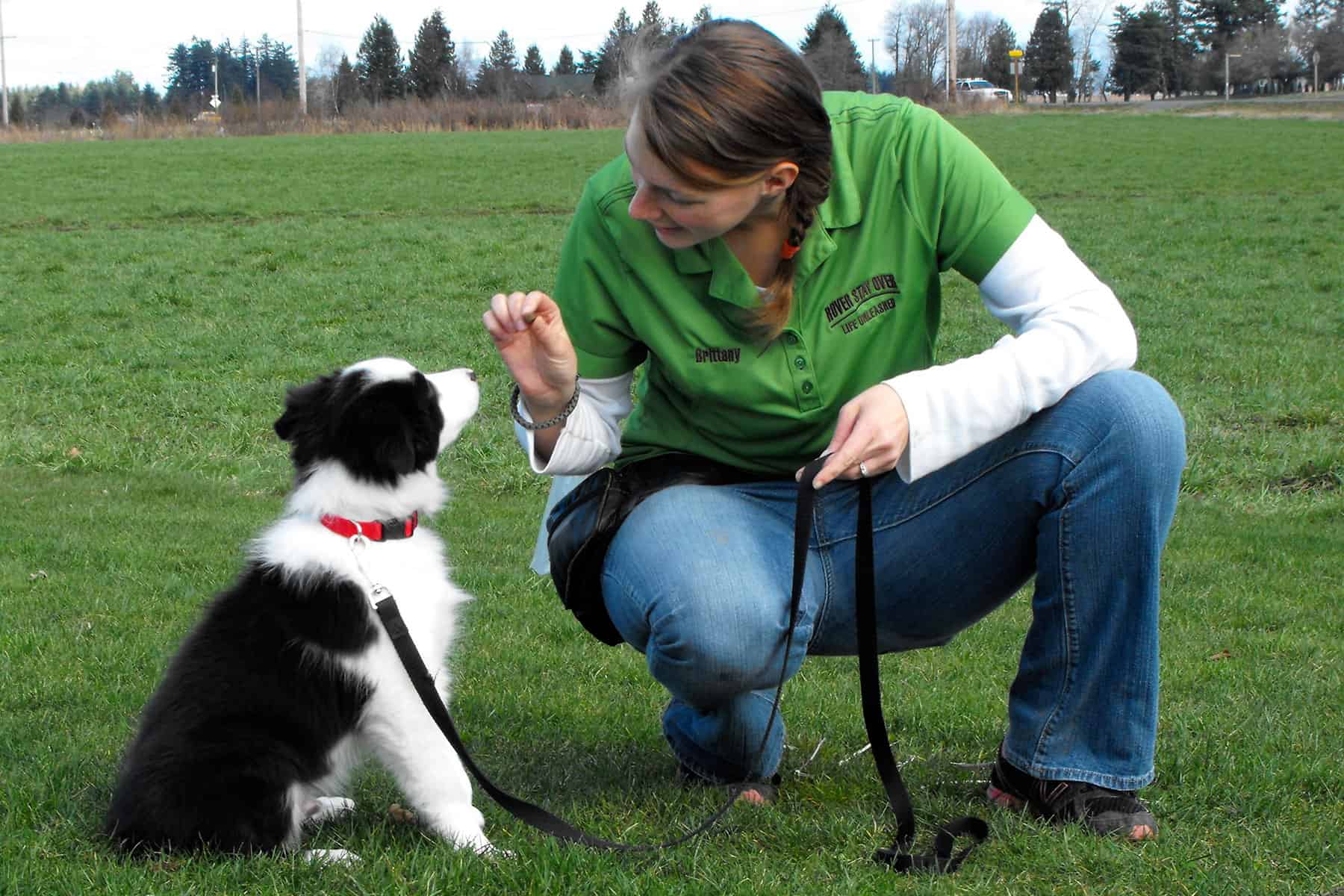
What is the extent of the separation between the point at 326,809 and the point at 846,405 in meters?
1.54

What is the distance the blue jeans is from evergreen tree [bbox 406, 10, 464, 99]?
7036 cm

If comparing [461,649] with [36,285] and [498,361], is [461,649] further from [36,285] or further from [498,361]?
[36,285]

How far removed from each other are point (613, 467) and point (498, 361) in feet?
26.6

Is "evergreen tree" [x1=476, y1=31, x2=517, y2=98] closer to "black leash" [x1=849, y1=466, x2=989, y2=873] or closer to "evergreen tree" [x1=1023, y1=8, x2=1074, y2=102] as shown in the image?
"evergreen tree" [x1=1023, y1=8, x2=1074, y2=102]

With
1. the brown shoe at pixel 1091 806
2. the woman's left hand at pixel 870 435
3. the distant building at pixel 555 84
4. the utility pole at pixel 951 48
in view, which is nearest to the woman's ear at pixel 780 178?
the woman's left hand at pixel 870 435

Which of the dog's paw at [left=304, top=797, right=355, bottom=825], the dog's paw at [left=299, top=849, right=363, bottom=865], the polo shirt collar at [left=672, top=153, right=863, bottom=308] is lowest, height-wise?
the dog's paw at [left=304, top=797, right=355, bottom=825]

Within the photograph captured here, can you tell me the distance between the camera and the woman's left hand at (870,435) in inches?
97.7

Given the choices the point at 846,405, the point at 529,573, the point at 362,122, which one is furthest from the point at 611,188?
the point at 362,122

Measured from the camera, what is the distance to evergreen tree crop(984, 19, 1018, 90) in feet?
277

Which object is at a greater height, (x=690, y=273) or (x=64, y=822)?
(x=690, y=273)

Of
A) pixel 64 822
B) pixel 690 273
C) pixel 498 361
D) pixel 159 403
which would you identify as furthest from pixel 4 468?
pixel 690 273

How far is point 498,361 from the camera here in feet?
36.8

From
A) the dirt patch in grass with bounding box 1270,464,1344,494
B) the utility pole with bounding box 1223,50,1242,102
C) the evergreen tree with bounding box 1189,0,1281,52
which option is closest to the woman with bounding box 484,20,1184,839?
the dirt patch in grass with bounding box 1270,464,1344,494

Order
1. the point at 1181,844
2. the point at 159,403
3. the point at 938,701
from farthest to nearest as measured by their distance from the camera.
Result: the point at 159,403 < the point at 938,701 < the point at 1181,844
